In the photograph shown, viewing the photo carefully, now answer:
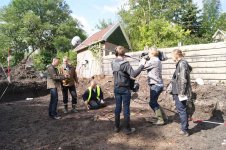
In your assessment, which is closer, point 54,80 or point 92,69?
point 54,80

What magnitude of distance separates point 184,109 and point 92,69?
11.7m

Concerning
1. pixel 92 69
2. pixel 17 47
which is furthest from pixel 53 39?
pixel 92 69

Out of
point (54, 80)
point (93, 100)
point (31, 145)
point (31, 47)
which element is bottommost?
point (31, 145)

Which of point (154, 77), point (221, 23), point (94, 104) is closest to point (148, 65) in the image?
point (154, 77)

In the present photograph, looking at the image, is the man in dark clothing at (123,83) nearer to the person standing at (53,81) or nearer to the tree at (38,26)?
the person standing at (53,81)

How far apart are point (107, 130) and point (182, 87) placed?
198 centimetres

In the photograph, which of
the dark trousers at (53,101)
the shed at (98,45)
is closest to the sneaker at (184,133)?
the dark trousers at (53,101)

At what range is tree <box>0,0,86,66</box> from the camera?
39.3 metres

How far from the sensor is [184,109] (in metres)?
5.95

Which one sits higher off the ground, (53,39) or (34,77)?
(53,39)

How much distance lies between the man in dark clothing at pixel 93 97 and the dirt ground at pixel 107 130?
28 cm

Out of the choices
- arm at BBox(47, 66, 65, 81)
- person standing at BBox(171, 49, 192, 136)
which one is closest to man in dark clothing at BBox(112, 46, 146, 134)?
person standing at BBox(171, 49, 192, 136)

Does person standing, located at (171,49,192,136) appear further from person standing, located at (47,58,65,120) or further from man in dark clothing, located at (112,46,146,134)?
person standing, located at (47,58,65,120)

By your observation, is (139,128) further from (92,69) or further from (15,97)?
(92,69)
